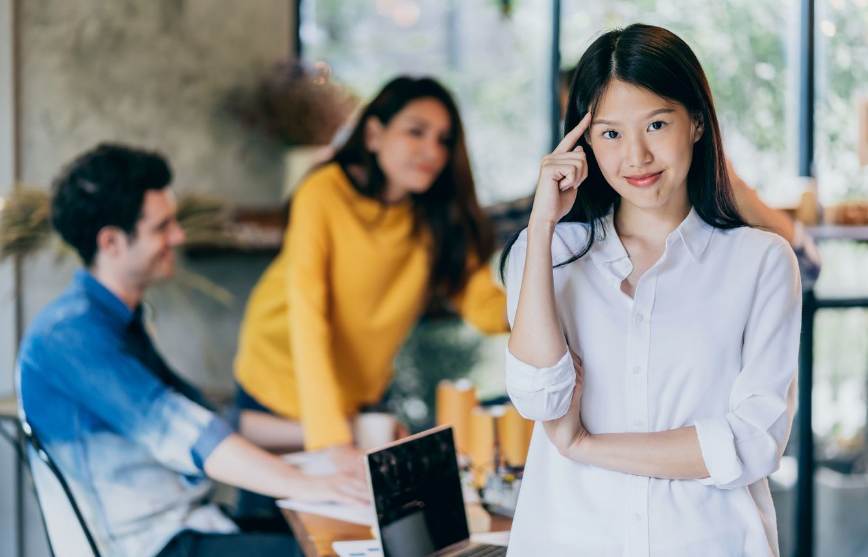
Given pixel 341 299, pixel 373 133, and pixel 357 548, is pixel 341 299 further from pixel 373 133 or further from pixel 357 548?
pixel 357 548

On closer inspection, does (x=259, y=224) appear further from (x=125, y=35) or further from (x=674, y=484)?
(x=674, y=484)

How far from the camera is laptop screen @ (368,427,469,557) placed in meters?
1.77

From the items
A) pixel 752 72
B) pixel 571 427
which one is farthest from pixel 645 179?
pixel 752 72

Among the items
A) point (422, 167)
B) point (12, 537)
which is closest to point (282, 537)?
point (422, 167)

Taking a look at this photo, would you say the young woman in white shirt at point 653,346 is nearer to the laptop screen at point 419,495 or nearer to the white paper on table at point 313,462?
the laptop screen at point 419,495

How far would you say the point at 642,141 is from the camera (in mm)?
1397

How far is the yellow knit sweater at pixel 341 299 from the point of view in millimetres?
2588

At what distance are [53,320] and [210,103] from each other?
1.95 m

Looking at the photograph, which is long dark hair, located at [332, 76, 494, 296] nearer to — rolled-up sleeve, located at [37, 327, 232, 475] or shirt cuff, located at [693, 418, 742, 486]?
rolled-up sleeve, located at [37, 327, 232, 475]

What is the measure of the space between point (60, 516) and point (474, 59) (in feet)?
10.1

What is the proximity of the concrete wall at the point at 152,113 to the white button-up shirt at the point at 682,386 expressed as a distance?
7.92 feet

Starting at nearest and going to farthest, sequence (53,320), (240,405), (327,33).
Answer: (53,320) → (240,405) → (327,33)

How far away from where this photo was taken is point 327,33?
4387 millimetres

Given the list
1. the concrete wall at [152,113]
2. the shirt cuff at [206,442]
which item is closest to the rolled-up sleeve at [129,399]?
the shirt cuff at [206,442]
